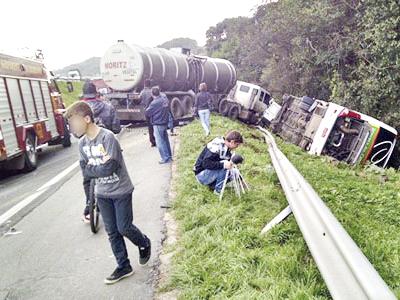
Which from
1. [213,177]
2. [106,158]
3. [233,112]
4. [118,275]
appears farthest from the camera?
[233,112]

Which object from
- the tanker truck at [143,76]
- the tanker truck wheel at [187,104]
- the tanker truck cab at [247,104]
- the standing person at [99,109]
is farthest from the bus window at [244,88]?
the standing person at [99,109]

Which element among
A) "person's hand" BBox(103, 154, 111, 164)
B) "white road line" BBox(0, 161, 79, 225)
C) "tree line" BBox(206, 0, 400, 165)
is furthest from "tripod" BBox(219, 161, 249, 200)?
"tree line" BBox(206, 0, 400, 165)

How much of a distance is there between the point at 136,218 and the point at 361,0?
15.1 m

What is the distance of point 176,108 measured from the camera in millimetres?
18391

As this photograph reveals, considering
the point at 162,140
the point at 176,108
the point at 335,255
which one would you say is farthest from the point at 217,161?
the point at 176,108

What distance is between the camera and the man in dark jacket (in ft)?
22.2

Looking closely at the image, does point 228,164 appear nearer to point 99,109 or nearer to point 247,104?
point 99,109

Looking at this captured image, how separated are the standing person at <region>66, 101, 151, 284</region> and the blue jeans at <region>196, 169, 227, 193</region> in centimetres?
208

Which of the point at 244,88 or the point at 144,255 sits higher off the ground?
the point at 144,255

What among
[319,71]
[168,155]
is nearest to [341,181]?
[168,155]

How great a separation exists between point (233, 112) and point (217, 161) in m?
16.3

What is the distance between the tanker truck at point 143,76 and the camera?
626 inches

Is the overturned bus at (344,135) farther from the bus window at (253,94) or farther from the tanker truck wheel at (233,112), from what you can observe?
the tanker truck wheel at (233,112)

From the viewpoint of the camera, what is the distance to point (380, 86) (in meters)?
15.2
